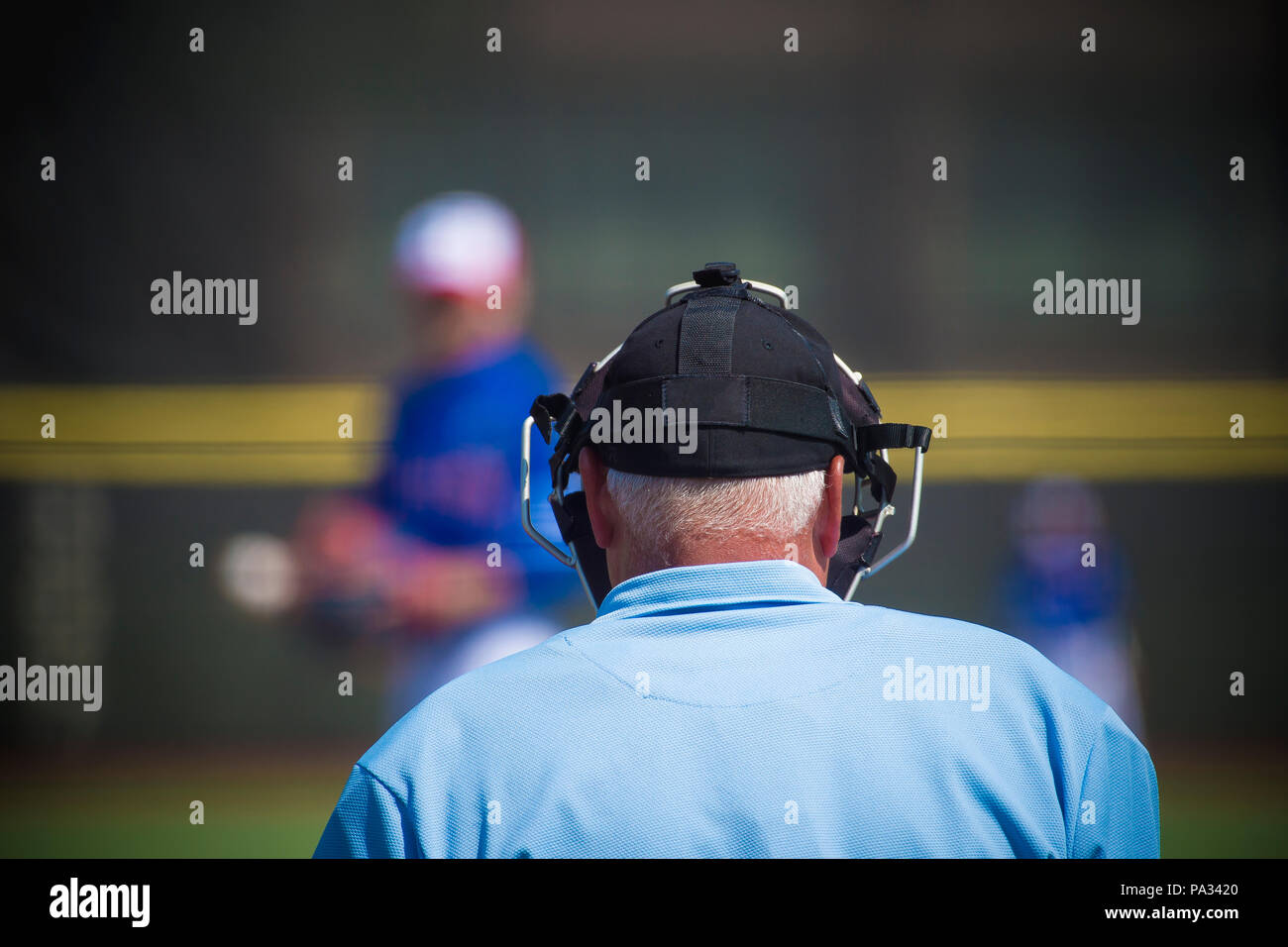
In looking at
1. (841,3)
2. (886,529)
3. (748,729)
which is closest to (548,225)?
(841,3)

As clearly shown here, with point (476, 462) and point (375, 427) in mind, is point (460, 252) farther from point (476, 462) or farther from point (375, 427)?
point (375, 427)

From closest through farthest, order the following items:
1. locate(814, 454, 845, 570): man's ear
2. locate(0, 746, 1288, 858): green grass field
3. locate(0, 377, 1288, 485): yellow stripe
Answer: locate(814, 454, 845, 570): man's ear, locate(0, 746, 1288, 858): green grass field, locate(0, 377, 1288, 485): yellow stripe

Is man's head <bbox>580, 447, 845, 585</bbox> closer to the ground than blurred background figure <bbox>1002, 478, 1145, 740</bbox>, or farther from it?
farther from it

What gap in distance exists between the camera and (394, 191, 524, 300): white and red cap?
268cm

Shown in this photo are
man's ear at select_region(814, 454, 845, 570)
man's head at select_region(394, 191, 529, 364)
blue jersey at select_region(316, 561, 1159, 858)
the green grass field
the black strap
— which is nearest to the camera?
blue jersey at select_region(316, 561, 1159, 858)

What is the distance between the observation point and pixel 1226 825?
3049mm

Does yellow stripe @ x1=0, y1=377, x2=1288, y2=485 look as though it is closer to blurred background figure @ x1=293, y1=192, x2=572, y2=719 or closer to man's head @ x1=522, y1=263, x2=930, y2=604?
blurred background figure @ x1=293, y1=192, x2=572, y2=719

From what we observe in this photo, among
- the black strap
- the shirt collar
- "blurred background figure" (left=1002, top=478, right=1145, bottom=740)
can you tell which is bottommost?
"blurred background figure" (left=1002, top=478, right=1145, bottom=740)

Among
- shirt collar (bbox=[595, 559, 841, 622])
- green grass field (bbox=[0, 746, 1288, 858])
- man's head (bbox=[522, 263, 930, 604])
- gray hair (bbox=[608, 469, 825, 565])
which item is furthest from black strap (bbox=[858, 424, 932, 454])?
green grass field (bbox=[0, 746, 1288, 858])

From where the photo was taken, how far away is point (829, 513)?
1.08 m

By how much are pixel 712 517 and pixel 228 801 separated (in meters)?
2.77

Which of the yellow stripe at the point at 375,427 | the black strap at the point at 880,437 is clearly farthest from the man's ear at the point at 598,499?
the yellow stripe at the point at 375,427

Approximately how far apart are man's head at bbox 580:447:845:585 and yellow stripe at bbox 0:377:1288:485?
96.9 inches

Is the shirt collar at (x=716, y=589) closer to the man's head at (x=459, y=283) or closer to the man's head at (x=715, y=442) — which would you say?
the man's head at (x=715, y=442)
